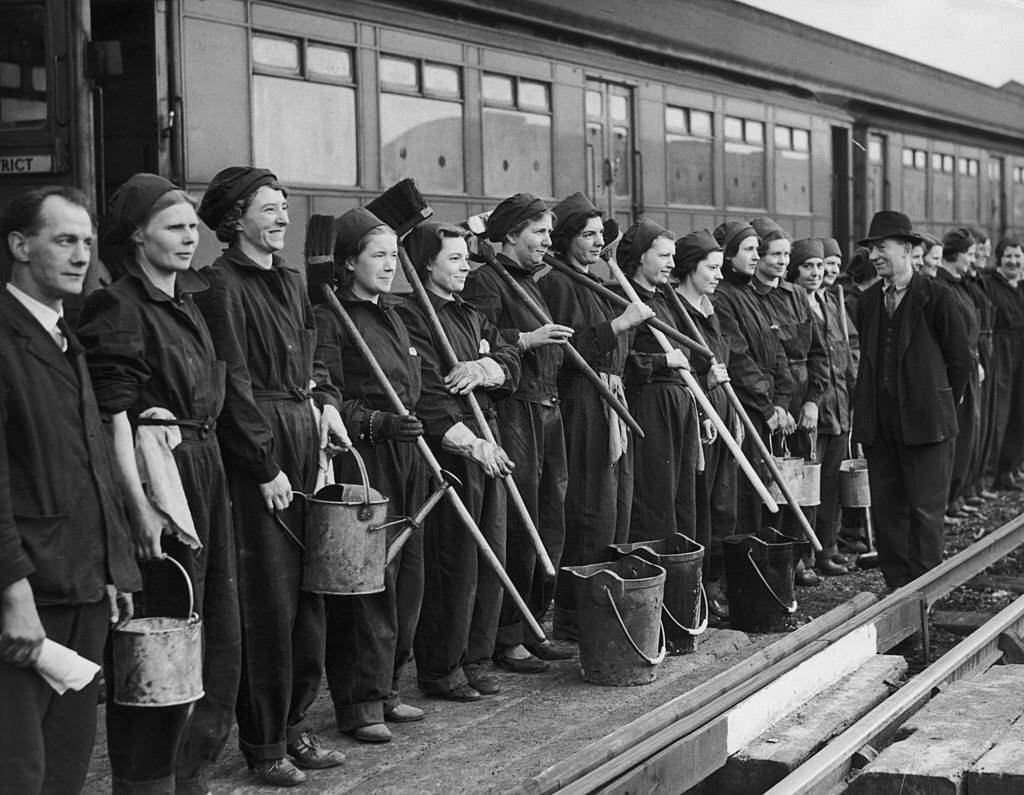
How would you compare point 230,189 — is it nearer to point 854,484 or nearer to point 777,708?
point 777,708

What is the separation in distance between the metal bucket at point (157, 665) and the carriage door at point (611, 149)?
790 centimetres

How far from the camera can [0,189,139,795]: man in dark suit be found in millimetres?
3605

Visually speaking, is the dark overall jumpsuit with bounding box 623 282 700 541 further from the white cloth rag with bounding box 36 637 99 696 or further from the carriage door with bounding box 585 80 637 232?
the carriage door with bounding box 585 80 637 232

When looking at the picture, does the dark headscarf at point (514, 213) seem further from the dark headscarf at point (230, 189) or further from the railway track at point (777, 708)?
the railway track at point (777, 708)

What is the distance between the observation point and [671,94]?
12727 mm

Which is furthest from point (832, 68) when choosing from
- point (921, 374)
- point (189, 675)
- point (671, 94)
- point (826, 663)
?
point (189, 675)

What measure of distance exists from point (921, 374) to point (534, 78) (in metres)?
3.80

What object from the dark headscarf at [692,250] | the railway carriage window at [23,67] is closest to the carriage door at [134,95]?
the railway carriage window at [23,67]

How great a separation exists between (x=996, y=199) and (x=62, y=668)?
20.4m

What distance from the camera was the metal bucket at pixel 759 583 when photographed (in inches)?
287

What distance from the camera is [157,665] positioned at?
13.4 feet

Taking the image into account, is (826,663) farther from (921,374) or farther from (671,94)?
(671,94)

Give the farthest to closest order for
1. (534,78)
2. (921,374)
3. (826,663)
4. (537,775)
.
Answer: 1. (534,78)
2. (921,374)
3. (826,663)
4. (537,775)

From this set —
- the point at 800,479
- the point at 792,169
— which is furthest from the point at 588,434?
the point at 792,169
